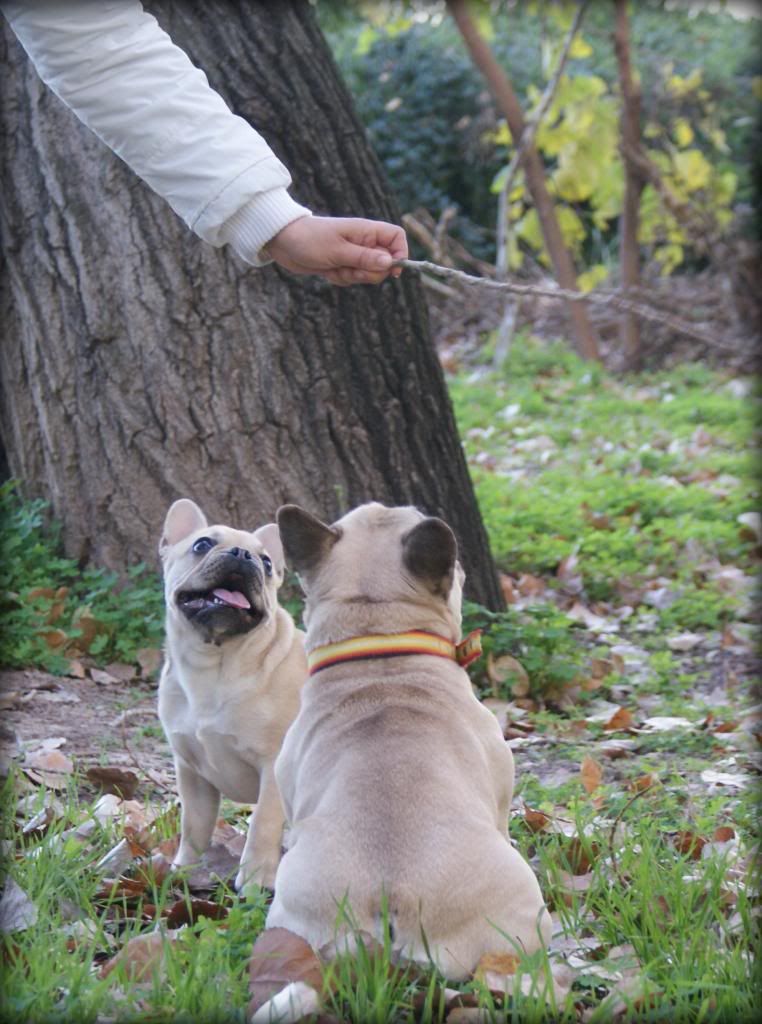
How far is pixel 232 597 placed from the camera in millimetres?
3838

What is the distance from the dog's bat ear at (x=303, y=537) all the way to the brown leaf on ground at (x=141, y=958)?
39.7 inches

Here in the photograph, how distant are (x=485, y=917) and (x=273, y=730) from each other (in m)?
1.32

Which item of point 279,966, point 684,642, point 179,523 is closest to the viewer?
point 279,966

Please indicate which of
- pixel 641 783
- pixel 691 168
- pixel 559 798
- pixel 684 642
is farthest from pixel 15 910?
pixel 691 168

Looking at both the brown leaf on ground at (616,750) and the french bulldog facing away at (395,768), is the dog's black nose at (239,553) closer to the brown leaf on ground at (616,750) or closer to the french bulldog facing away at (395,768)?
the french bulldog facing away at (395,768)

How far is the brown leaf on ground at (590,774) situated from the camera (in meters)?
4.19

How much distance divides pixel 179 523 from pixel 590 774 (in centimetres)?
171

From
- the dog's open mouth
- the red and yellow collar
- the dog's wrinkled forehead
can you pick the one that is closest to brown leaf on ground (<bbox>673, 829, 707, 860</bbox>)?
the red and yellow collar

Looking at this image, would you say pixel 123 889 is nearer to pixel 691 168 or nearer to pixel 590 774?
pixel 590 774

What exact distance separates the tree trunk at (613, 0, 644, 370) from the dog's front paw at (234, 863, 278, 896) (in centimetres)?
970

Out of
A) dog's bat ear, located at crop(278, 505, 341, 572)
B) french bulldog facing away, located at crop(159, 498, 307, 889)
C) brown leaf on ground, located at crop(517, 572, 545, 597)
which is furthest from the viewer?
brown leaf on ground, located at crop(517, 572, 545, 597)

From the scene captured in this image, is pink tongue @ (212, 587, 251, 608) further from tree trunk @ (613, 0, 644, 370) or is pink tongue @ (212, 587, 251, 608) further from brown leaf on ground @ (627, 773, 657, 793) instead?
tree trunk @ (613, 0, 644, 370)

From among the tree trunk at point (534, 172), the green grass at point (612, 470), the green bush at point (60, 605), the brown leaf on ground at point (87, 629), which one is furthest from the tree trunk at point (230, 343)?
the tree trunk at point (534, 172)

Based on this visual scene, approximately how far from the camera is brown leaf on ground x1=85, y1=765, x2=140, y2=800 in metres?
4.14
